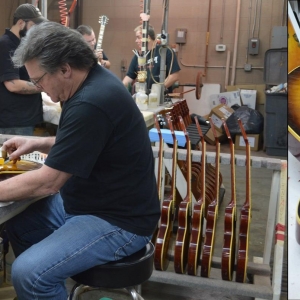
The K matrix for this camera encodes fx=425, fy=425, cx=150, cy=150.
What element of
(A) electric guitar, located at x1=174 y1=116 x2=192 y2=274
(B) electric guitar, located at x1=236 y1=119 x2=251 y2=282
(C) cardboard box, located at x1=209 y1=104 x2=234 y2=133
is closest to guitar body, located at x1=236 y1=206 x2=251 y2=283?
(B) electric guitar, located at x1=236 y1=119 x2=251 y2=282

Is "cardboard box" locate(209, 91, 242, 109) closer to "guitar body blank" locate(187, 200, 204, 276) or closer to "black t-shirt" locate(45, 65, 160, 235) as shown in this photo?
"guitar body blank" locate(187, 200, 204, 276)

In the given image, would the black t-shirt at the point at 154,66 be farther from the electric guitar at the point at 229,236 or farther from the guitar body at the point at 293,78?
the guitar body at the point at 293,78

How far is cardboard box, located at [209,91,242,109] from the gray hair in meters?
5.10

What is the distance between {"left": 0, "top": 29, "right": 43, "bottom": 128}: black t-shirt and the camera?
8.71ft

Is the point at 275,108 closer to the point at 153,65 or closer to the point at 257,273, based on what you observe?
the point at 153,65

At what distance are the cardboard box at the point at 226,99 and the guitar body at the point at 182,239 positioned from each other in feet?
14.6

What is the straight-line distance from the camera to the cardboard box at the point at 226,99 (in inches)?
245

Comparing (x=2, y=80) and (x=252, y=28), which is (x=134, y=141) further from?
(x=252, y=28)

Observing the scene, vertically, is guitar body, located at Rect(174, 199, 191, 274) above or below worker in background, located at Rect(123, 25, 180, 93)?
below

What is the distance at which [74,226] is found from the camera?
52.9 inches

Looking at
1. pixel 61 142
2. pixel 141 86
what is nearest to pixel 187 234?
pixel 61 142

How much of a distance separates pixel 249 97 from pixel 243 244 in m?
4.50

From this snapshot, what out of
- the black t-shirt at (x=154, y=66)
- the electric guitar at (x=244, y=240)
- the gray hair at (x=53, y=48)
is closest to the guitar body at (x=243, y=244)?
the electric guitar at (x=244, y=240)

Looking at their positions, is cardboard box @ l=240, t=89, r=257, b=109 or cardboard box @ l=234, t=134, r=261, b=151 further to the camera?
cardboard box @ l=240, t=89, r=257, b=109
